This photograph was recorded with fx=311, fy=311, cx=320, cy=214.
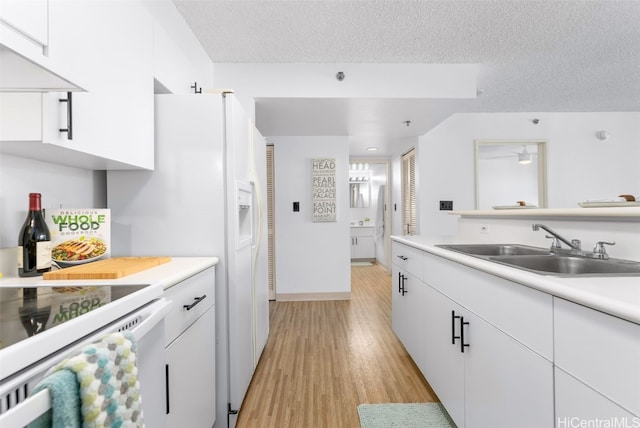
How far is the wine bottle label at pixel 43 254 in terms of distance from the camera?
3.82 ft

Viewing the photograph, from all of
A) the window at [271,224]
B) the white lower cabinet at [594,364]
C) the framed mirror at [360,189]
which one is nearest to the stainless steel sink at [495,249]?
the white lower cabinet at [594,364]

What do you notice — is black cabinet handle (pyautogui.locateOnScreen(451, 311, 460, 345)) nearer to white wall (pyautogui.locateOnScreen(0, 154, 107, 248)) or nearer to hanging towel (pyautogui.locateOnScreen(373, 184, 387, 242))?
white wall (pyautogui.locateOnScreen(0, 154, 107, 248))

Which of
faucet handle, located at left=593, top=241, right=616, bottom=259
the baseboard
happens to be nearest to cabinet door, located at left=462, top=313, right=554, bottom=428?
A: faucet handle, located at left=593, top=241, right=616, bottom=259

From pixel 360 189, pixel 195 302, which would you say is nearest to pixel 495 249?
pixel 195 302

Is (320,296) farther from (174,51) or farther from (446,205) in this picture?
(174,51)

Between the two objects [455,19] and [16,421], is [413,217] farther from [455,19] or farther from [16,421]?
[16,421]

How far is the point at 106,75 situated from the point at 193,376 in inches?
49.1

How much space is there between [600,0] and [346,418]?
3026 mm

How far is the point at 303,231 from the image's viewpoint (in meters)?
4.28

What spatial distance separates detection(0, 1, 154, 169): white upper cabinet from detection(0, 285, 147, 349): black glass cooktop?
1.52ft

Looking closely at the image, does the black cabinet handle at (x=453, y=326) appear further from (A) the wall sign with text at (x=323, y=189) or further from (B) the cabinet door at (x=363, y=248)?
(B) the cabinet door at (x=363, y=248)

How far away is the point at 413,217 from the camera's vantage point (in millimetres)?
4590

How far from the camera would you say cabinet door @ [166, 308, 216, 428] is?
1.12 meters

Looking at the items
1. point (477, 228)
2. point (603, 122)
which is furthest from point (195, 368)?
point (603, 122)
